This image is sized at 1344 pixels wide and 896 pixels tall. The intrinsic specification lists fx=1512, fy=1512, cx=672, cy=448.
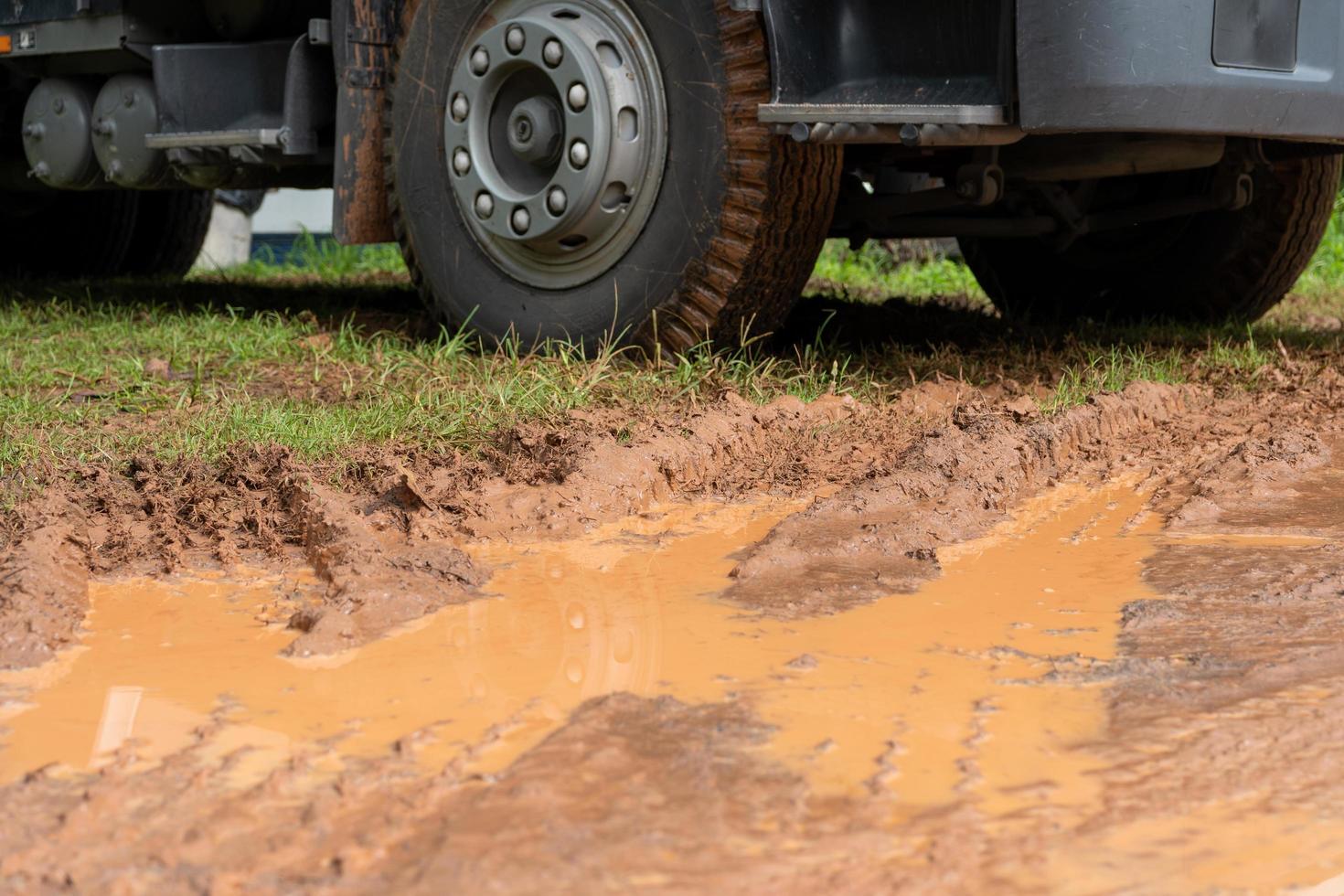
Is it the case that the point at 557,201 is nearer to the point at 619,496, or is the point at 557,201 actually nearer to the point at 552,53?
the point at 552,53

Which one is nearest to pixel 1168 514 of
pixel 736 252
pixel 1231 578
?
pixel 1231 578

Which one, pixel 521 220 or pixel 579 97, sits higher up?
pixel 579 97

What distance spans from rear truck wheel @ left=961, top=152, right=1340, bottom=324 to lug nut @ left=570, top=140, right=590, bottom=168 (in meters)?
1.31

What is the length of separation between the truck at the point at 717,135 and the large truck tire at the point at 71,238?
1231 millimetres

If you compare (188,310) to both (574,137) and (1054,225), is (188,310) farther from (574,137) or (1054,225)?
(1054,225)

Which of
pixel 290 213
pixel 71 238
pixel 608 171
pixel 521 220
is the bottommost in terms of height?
pixel 290 213

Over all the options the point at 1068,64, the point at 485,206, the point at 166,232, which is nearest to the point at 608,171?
the point at 485,206

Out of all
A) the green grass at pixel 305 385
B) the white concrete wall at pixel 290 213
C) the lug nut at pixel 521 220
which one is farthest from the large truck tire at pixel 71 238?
the lug nut at pixel 521 220

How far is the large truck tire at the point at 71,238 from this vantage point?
5688 millimetres

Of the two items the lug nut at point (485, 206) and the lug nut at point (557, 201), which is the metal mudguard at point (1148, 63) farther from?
the lug nut at point (485, 206)

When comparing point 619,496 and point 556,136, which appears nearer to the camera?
point 619,496

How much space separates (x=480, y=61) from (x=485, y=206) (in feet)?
1.01

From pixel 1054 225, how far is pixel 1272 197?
67cm

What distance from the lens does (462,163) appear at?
3.36 metres
